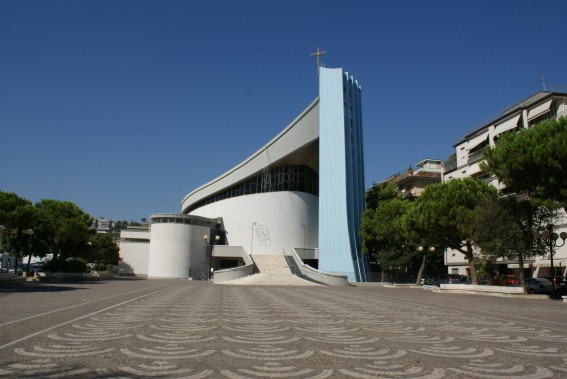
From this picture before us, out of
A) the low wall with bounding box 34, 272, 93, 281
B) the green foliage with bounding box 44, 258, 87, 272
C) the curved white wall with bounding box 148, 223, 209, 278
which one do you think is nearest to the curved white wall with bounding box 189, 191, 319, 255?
the curved white wall with bounding box 148, 223, 209, 278

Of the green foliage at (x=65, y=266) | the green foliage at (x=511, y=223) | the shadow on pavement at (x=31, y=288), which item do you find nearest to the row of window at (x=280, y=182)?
the green foliage at (x=65, y=266)

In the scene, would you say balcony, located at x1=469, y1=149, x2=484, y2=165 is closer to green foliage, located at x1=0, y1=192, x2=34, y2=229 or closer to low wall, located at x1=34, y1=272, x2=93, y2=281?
low wall, located at x1=34, y1=272, x2=93, y2=281

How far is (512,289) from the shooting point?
19219 mm

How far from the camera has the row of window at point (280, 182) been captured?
51219mm

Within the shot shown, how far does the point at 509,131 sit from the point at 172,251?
104ft

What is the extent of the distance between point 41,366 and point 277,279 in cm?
2681

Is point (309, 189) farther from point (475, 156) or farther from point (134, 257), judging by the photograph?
Result: point (134, 257)

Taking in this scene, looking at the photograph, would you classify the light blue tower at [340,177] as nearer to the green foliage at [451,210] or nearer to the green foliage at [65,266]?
the green foliage at [451,210]

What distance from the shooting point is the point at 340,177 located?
42.9 metres

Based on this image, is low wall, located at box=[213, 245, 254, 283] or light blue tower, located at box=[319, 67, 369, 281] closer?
low wall, located at box=[213, 245, 254, 283]

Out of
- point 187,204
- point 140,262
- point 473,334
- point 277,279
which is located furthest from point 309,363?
point 187,204

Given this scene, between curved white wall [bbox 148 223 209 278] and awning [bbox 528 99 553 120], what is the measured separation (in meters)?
32.1

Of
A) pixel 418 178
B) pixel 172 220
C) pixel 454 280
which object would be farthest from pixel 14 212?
pixel 418 178

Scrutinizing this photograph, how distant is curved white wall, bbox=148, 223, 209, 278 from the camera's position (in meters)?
43.7
